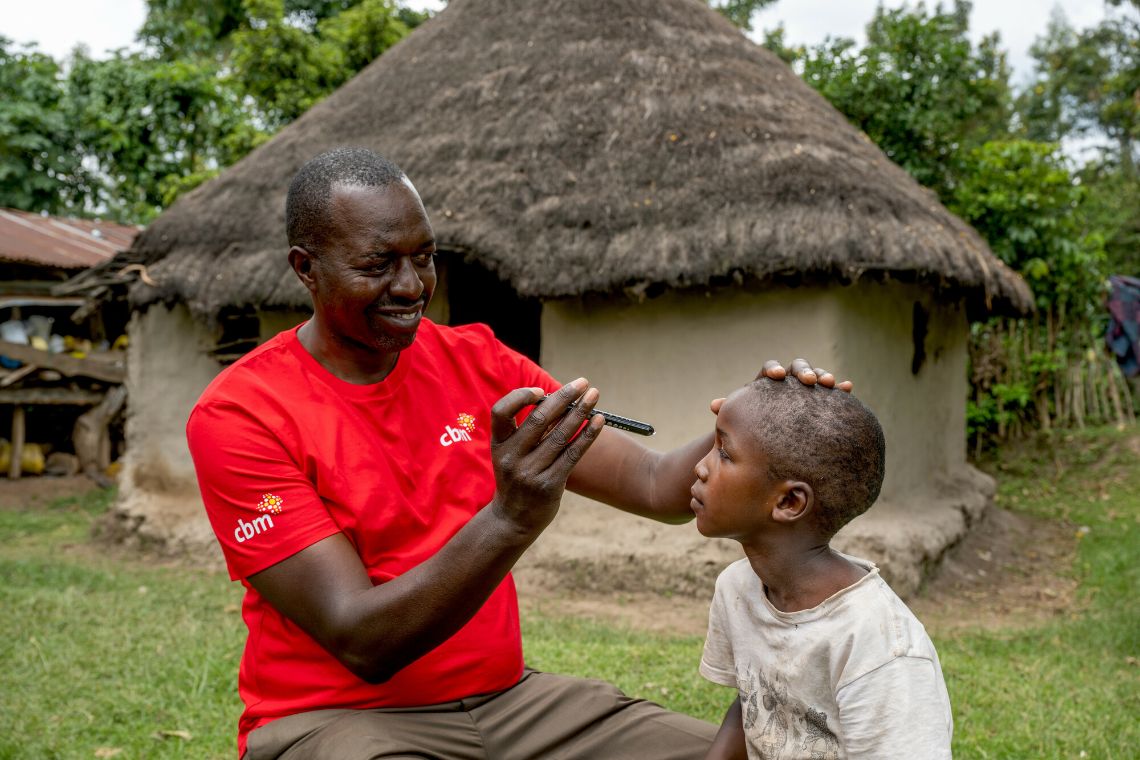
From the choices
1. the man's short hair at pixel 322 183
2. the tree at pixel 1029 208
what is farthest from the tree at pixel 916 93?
the man's short hair at pixel 322 183

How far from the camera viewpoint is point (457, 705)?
195 centimetres

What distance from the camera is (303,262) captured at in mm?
2066

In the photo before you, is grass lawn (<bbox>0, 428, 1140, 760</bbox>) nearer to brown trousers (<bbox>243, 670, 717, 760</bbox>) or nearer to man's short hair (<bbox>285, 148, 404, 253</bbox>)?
brown trousers (<bbox>243, 670, 717, 760</bbox>)

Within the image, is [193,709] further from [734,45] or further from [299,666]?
[734,45]

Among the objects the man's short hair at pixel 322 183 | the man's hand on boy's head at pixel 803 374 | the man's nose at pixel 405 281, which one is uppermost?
the man's short hair at pixel 322 183

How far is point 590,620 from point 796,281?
2.33 metres

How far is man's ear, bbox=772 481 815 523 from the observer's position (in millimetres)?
1734

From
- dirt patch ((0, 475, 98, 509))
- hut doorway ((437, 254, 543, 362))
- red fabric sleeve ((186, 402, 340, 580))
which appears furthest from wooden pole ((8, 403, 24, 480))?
red fabric sleeve ((186, 402, 340, 580))

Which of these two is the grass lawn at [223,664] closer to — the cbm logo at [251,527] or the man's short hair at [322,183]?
the cbm logo at [251,527]

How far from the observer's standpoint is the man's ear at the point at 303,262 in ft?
6.71

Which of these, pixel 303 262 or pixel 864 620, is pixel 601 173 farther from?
pixel 864 620

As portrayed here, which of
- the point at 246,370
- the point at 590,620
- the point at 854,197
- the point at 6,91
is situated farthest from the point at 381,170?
the point at 6,91

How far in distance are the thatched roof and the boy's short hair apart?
13.5 ft

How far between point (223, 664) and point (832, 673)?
367cm
